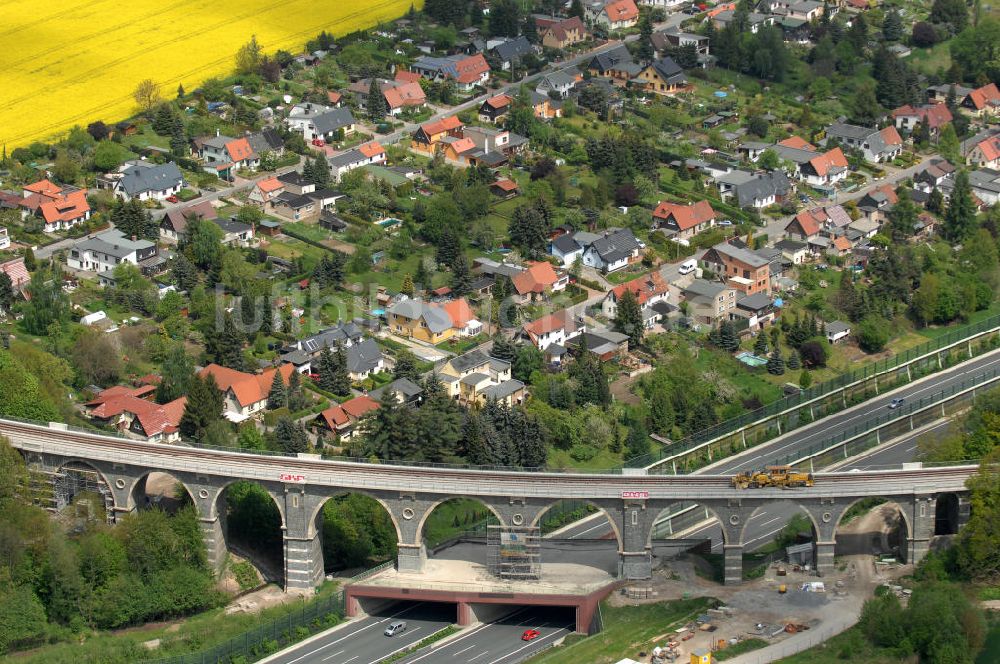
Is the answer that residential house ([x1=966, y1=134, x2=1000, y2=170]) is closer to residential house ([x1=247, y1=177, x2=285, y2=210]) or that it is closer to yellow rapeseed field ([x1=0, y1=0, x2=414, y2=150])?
yellow rapeseed field ([x1=0, y1=0, x2=414, y2=150])

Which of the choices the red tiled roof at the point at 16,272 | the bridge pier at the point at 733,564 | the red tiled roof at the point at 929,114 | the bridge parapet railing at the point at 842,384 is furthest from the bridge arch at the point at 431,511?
the red tiled roof at the point at 929,114

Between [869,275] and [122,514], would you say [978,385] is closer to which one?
[869,275]

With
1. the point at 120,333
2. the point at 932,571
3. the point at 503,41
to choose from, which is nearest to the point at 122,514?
the point at 120,333

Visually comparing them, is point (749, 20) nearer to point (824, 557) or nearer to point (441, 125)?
point (441, 125)

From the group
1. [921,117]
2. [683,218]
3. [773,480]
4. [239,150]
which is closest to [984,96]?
[921,117]

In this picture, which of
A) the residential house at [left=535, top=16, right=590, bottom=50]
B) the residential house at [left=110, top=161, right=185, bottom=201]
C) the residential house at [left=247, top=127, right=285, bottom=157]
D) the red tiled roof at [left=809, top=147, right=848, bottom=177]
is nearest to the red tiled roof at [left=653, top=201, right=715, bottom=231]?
the red tiled roof at [left=809, top=147, right=848, bottom=177]

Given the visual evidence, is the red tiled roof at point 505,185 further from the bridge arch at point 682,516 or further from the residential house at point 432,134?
the bridge arch at point 682,516
